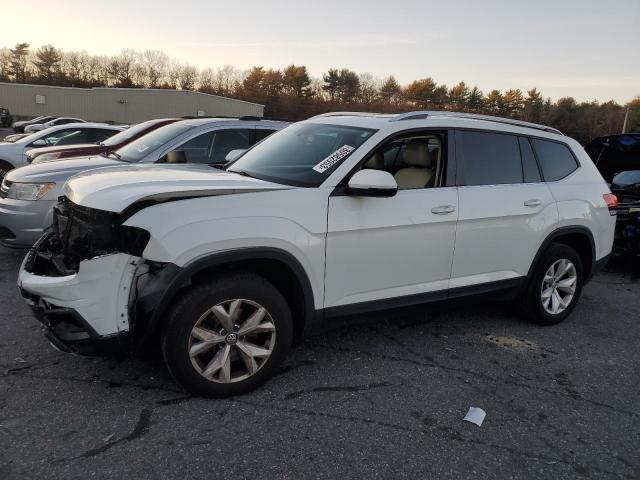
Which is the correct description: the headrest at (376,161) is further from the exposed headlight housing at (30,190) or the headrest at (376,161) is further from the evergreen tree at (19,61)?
the evergreen tree at (19,61)

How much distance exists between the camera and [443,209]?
371cm

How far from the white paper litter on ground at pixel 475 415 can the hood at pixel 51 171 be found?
15.5 ft

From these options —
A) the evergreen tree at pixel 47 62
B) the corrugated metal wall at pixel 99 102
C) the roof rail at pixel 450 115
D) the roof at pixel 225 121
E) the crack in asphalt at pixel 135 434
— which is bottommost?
the crack in asphalt at pixel 135 434

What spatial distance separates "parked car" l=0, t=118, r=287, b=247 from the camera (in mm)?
5277

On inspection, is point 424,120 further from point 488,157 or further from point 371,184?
point 371,184

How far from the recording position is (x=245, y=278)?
301cm

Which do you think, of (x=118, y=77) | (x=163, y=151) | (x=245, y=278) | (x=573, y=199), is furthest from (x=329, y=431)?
(x=118, y=77)

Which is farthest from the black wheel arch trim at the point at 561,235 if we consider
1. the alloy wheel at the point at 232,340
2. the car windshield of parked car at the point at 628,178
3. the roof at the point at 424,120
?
the car windshield of parked car at the point at 628,178

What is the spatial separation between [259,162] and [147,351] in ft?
5.56

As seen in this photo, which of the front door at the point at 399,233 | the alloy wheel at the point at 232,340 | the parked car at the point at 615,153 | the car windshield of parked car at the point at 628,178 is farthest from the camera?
the car windshield of parked car at the point at 628,178

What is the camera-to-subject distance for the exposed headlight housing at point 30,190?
534cm

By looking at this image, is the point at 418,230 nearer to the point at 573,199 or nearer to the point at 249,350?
the point at 249,350

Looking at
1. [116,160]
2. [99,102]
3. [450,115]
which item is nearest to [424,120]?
[450,115]

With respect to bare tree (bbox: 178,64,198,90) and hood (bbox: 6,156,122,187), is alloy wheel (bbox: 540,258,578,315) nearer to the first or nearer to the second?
hood (bbox: 6,156,122,187)
